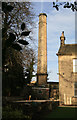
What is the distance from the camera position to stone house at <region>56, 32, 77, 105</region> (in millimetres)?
19703

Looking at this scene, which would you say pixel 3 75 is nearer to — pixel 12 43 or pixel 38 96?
pixel 12 43

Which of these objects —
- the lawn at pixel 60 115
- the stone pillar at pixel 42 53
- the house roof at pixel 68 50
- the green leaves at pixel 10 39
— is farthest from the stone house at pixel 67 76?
the green leaves at pixel 10 39

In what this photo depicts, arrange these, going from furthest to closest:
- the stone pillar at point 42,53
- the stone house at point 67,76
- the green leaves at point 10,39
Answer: the stone pillar at point 42,53, the stone house at point 67,76, the green leaves at point 10,39

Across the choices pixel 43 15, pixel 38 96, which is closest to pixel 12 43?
pixel 38 96

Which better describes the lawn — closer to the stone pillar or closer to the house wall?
the house wall

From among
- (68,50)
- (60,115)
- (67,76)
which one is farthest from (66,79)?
(60,115)

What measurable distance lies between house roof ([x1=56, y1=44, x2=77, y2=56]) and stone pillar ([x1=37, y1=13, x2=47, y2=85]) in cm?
1053

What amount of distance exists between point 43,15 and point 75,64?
1821cm

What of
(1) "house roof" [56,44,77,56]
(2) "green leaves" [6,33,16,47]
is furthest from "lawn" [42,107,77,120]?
(1) "house roof" [56,44,77,56]

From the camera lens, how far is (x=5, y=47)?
1355 mm

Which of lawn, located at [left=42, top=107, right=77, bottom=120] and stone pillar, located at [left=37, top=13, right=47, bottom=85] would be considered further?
stone pillar, located at [left=37, top=13, right=47, bottom=85]

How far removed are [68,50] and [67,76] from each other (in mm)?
3653

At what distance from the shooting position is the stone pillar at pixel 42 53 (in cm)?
3145

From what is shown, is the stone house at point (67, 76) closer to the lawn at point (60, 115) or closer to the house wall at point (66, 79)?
the house wall at point (66, 79)
